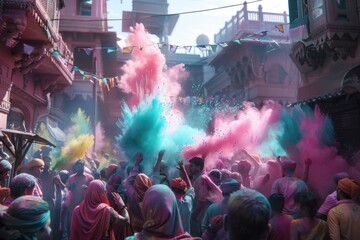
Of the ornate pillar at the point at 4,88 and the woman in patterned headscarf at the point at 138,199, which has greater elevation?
the ornate pillar at the point at 4,88

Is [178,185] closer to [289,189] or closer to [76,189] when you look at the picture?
[289,189]

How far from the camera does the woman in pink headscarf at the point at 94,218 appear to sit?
3545mm

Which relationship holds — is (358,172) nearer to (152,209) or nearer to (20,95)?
(152,209)

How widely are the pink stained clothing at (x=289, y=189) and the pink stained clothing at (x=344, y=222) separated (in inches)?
37.1

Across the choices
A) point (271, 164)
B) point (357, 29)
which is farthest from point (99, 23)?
point (271, 164)

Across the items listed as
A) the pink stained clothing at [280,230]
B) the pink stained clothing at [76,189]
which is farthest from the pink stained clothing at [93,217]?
the pink stained clothing at [76,189]

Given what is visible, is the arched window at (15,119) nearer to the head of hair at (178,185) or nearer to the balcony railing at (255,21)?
the head of hair at (178,185)

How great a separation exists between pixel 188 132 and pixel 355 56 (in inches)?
218

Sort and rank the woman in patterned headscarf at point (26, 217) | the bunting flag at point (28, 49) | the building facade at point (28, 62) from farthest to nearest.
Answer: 1. the bunting flag at point (28, 49)
2. the building facade at point (28, 62)
3. the woman in patterned headscarf at point (26, 217)

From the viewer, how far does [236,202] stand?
1921 mm

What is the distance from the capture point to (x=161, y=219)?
2.56m

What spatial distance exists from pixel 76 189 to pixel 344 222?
4.64 m

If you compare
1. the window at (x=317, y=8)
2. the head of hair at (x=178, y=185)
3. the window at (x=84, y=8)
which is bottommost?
the head of hair at (x=178, y=185)

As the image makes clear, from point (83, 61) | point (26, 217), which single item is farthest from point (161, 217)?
point (83, 61)
